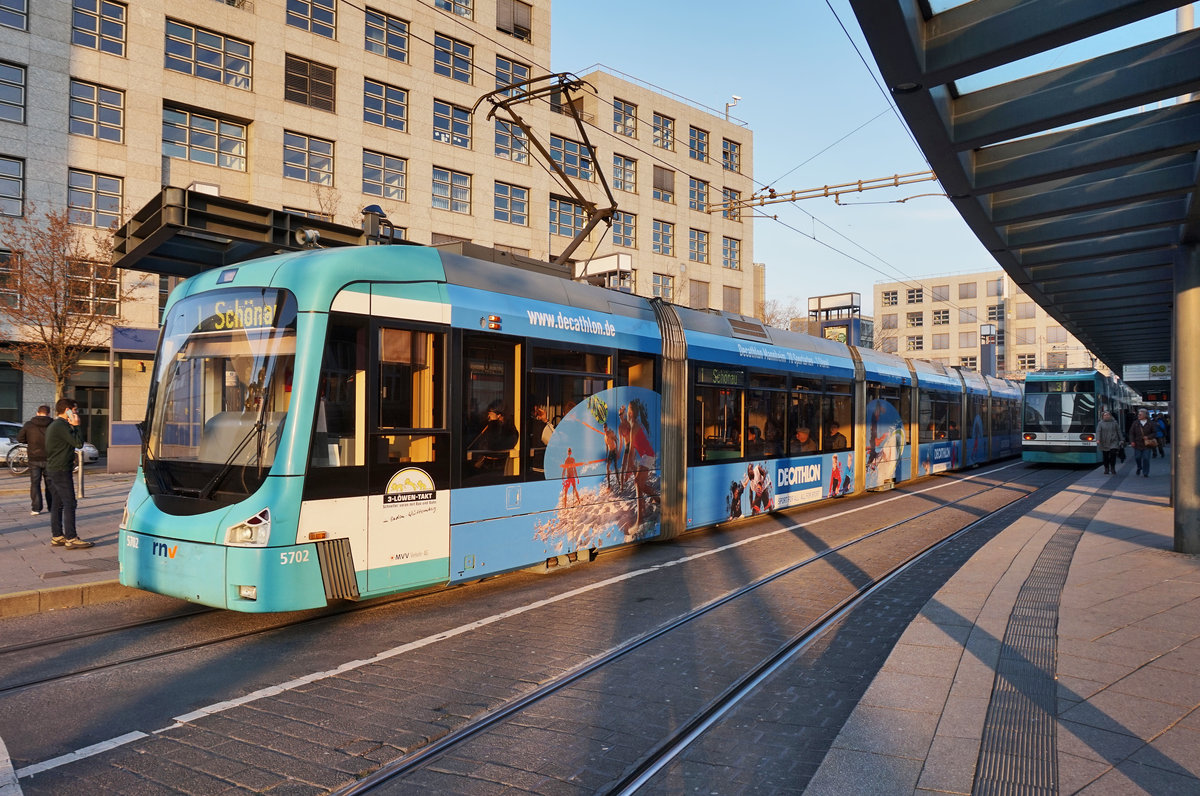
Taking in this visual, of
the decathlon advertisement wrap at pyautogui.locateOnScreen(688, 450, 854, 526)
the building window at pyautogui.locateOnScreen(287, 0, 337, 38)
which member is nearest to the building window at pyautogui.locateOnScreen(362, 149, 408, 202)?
the building window at pyautogui.locateOnScreen(287, 0, 337, 38)

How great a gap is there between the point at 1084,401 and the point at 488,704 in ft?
87.4

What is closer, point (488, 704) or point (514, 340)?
point (488, 704)

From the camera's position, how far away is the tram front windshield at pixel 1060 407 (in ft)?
85.0

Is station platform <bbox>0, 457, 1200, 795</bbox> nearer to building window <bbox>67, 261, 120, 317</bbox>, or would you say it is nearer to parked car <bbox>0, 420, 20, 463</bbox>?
building window <bbox>67, 261, 120, 317</bbox>

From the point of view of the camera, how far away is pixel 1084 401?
25922 millimetres

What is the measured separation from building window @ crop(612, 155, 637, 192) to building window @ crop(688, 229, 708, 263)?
509cm

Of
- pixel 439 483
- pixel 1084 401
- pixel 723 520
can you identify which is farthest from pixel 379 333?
pixel 1084 401

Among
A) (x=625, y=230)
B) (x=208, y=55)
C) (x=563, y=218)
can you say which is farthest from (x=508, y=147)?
(x=208, y=55)

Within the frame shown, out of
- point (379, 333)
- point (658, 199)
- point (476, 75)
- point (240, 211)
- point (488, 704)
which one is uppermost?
point (476, 75)

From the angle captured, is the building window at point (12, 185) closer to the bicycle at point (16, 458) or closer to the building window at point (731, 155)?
the bicycle at point (16, 458)

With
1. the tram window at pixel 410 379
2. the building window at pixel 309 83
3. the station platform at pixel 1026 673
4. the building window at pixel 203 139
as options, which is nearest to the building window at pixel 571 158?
the building window at pixel 309 83

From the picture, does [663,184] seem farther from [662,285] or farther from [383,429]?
[383,429]

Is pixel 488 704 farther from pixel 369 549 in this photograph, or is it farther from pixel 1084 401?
pixel 1084 401

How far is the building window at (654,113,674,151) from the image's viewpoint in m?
44.3
